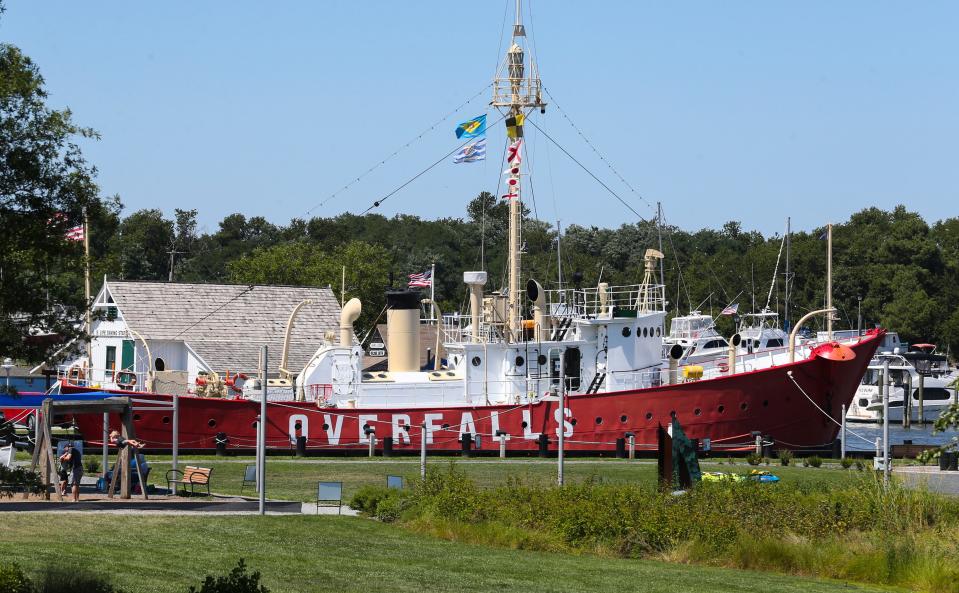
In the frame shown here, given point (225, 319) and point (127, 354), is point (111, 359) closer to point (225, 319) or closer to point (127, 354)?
point (127, 354)

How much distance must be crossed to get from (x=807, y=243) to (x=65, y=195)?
86.3 meters

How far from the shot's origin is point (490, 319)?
4372 centimetres

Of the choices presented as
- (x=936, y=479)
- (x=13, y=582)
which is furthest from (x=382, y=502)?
(x=936, y=479)

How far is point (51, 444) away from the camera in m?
24.8

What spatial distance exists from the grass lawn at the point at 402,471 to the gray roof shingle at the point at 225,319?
17.1 m

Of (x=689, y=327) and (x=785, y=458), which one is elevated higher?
(x=689, y=327)

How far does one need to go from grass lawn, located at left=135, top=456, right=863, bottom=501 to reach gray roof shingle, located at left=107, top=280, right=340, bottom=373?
17.1m

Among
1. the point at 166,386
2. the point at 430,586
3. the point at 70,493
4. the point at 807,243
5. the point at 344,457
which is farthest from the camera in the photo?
the point at 807,243

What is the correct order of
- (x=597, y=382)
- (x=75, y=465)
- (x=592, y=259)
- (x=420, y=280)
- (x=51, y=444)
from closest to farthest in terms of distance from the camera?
1. (x=51, y=444)
2. (x=75, y=465)
3. (x=597, y=382)
4. (x=420, y=280)
5. (x=592, y=259)

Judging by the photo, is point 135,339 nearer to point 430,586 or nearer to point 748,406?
point 748,406

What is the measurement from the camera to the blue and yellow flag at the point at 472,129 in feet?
141

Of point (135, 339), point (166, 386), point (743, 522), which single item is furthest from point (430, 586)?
point (135, 339)

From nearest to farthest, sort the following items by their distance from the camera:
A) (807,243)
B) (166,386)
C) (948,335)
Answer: (166,386) < (948,335) < (807,243)

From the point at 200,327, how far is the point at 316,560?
38490mm
